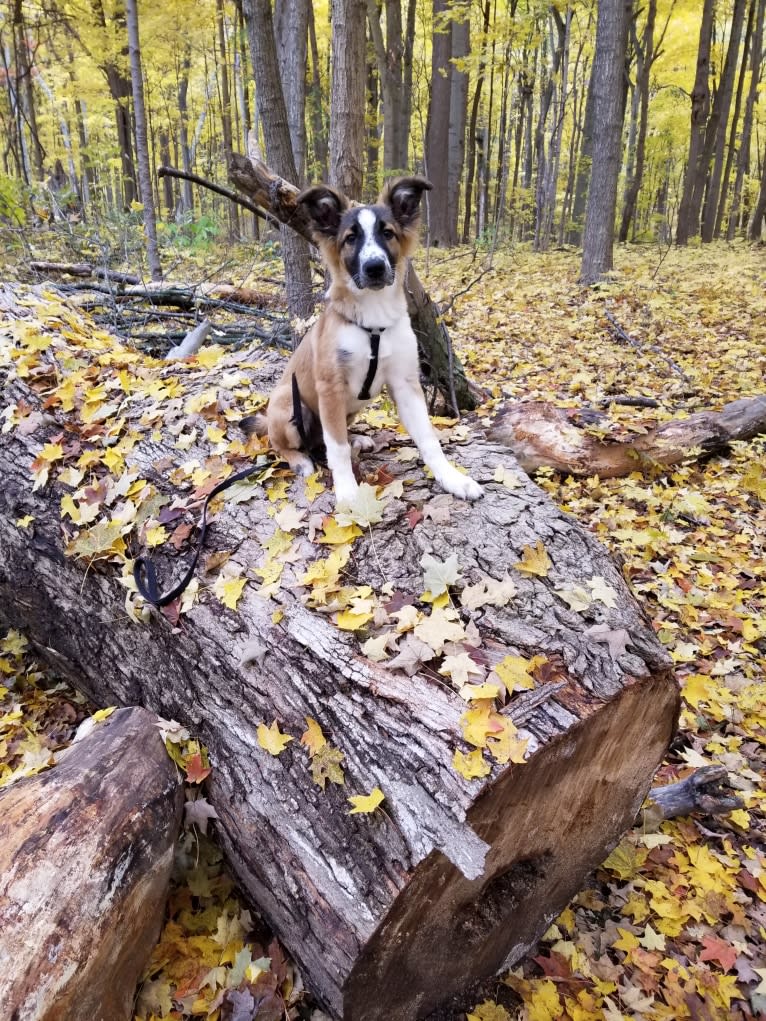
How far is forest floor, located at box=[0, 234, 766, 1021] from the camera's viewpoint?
7.17ft

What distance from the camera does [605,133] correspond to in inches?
432

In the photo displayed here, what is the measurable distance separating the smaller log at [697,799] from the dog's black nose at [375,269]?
263 centimetres

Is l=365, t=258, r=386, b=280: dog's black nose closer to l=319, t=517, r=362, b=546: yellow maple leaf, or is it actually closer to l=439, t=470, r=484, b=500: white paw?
l=439, t=470, r=484, b=500: white paw

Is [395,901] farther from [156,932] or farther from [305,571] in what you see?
[305,571]

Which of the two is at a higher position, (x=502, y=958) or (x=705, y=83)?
(x=705, y=83)

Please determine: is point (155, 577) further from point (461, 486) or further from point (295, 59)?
point (295, 59)

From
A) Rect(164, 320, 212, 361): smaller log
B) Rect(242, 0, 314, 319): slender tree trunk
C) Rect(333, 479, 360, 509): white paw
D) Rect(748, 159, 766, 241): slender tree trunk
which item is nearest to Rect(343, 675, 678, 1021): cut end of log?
Rect(333, 479, 360, 509): white paw

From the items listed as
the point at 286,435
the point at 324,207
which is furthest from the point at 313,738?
the point at 324,207

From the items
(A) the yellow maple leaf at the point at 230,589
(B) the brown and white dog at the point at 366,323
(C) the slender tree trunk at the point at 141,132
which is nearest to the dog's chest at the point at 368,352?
(B) the brown and white dog at the point at 366,323

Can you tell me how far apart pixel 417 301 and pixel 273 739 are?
4.38 m

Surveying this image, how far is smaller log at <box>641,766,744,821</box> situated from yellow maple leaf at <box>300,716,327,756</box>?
156 centimetres

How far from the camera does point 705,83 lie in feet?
51.2

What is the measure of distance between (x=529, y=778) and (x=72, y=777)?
5.47 feet

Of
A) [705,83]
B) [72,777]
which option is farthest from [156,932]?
[705,83]
